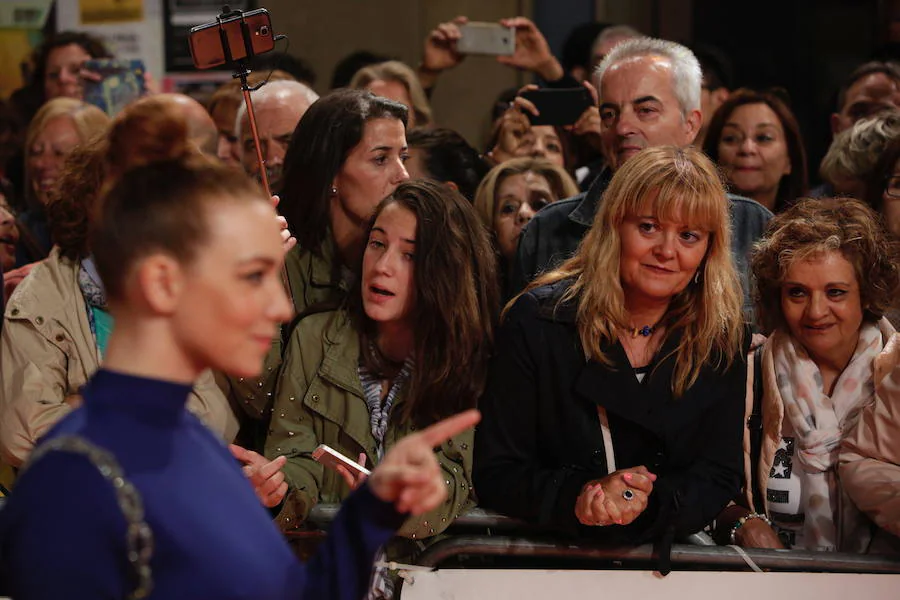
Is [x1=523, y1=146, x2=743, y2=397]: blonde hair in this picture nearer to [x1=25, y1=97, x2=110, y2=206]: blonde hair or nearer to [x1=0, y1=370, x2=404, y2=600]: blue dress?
[x1=0, y1=370, x2=404, y2=600]: blue dress

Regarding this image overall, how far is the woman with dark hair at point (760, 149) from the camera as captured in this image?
4316 millimetres

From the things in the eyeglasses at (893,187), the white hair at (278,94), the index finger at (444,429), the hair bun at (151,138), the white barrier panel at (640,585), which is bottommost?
the white barrier panel at (640,585)

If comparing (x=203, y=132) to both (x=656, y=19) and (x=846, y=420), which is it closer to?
(x=846, y=420)

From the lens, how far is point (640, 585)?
8.67 ft

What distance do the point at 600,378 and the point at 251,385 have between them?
0.91 m

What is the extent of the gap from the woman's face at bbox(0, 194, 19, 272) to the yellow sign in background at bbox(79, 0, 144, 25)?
95.2 inches

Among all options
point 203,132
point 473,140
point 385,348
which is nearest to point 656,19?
point 473,140

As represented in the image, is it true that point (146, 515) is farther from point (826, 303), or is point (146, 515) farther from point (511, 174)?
point (511, 174)

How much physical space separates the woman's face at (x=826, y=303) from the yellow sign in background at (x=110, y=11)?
14.3 ft

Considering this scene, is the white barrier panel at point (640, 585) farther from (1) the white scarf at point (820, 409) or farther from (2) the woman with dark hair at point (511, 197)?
(2) the woman with dark hair at point (511, 197)

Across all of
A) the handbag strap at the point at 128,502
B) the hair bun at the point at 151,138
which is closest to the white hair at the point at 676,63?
the hair bun at the point at 151,138

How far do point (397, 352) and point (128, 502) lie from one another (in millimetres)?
1614

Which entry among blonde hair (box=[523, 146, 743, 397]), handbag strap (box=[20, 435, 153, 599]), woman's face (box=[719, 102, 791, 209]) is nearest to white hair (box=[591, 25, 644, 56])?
woman's face (box=[719, 102, 791, 209])

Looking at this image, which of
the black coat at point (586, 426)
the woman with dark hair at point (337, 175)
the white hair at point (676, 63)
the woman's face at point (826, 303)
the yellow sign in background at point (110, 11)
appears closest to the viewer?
the black coat at point (586, 426)
